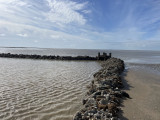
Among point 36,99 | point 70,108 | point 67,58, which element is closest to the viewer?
point 70,108

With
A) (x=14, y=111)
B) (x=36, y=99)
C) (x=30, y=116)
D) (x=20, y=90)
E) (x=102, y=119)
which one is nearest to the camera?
(x=102, y=119)

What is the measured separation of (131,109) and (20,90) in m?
6.18

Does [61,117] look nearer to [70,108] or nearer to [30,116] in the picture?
[70,108]

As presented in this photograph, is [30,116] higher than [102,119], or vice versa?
[102,119]

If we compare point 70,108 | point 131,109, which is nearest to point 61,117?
point 70,108

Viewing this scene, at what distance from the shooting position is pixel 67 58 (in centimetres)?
2955

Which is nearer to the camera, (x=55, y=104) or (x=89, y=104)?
(x=89, y=104)

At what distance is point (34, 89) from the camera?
8.04 m

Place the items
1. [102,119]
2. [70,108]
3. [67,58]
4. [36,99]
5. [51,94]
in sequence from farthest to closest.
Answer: [67,58] < [51,94] < [36,99] < [70,108] < [102,119]

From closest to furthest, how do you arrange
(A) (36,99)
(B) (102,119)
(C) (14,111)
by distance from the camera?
(B) (102,119) → (C) (14,111) → (A) (36,99)

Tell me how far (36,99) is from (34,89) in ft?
5.16

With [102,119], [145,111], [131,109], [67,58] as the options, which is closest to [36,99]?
[102,119]

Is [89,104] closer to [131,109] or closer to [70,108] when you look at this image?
[70,108]

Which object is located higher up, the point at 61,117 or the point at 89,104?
the point at 89,104
